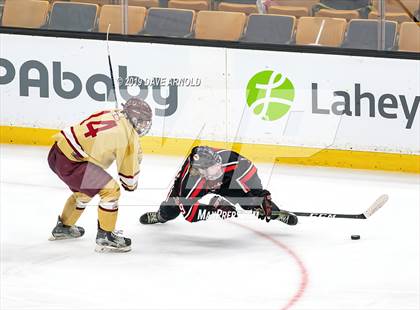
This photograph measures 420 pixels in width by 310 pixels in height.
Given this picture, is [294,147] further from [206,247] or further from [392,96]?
[206,247]

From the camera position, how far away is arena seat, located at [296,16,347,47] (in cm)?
840

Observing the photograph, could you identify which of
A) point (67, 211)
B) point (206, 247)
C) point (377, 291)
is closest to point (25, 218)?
point (67, 211)

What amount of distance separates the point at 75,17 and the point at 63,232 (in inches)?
102

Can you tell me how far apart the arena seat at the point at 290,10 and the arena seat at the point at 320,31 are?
0.07 m

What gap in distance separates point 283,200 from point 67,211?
5.16 ft

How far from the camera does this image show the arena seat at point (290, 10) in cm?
859

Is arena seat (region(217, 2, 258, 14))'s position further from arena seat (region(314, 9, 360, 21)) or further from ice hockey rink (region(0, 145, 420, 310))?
ice hockey rink (region(0, 145, 420, 310))

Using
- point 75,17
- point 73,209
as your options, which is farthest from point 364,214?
point 75,17

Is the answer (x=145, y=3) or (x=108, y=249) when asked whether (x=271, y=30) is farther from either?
(x=108, y=249)

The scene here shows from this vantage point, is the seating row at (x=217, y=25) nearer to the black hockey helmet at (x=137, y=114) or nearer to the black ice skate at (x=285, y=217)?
the black ice skate at (x=285, y=217)

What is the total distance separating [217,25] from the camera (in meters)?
8.73

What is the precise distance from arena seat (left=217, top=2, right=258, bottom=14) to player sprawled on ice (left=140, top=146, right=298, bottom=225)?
2.27 m

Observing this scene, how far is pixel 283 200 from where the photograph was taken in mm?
7688

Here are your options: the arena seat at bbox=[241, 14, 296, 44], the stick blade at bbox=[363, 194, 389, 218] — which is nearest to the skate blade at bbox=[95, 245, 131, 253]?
the stick blade at bbox=[363, 194, 389, 218]
